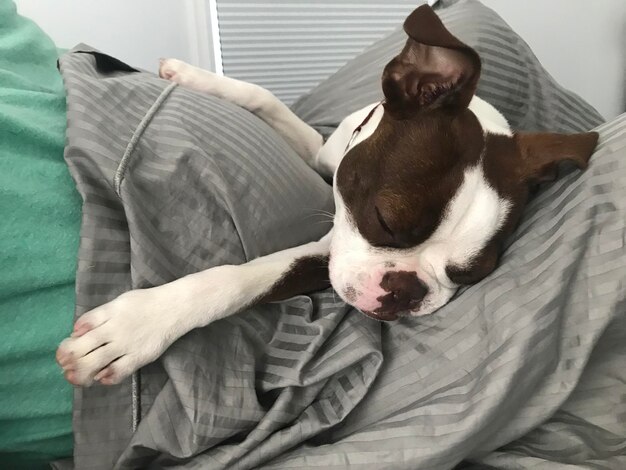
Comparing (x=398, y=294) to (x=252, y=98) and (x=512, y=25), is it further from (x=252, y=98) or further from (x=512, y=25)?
(x=512, y=25)

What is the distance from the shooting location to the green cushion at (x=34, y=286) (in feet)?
2.82

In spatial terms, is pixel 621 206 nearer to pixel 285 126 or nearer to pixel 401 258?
pixel 401 258

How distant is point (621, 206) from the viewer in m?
0.90

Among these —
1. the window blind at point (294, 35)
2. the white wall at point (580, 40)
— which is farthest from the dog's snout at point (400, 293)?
the white wall at point (580, 40)

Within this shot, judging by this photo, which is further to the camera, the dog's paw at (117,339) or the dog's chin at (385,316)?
the dog's chin at (385,316)

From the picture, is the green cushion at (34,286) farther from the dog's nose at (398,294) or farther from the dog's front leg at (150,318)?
the dog's nose at (398,294)

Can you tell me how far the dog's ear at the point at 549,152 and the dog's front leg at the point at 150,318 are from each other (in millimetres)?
553

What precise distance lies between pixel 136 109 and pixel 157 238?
30cm

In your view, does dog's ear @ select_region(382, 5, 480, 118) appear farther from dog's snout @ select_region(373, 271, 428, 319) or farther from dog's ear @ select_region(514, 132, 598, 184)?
dog's snout @ select_region(373, 271, 428, 319)

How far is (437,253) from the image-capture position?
3.86 ft

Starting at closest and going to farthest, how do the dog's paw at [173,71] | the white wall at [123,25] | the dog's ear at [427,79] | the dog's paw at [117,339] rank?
1. the dog's paw at [117,339]
2. the dog's ear at [427,79]
3. the dog's paw at [173,71]
4. the white wall at [123,25]

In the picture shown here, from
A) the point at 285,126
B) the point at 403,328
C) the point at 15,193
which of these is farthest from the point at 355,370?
the point at 285,126

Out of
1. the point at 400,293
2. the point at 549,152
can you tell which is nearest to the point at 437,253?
the point at 400,293

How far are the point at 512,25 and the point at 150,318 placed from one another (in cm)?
314
